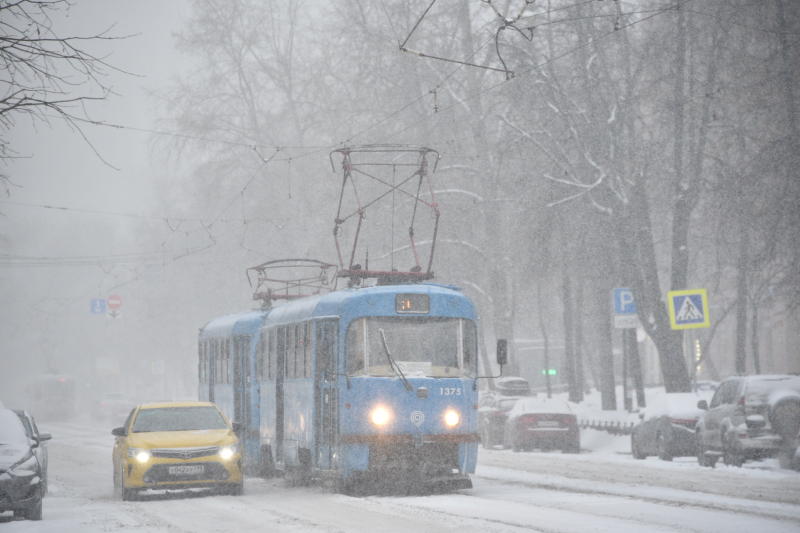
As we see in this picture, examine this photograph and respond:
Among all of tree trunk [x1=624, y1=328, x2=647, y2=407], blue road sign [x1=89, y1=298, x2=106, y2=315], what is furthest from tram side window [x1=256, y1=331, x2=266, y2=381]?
blue road sign [x1=89, y1=298, x2=106, y2=315]

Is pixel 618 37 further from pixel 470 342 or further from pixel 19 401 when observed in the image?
pixel 19 401

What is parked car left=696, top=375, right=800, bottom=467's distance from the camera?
23.2 metres

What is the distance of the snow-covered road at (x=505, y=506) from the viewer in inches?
560

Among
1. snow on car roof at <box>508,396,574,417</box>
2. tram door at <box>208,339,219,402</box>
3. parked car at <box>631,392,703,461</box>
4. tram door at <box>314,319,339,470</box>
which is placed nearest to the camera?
tram door at <box>314,319,339,470</box>

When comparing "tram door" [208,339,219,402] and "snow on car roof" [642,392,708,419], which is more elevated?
"tram door" [208,339,219,402]

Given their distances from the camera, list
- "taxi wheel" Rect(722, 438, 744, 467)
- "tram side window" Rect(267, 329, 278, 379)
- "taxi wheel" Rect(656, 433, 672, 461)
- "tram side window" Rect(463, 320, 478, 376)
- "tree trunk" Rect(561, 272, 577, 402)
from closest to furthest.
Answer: "tram side window" Rect(463, 320, 478, 376) < "tram side window" Rect(267, 329, 278, 379) < "taxi wheel" Rect(722, 438, 744, 467) < "taxi wheel" Rect(656, 433, 672, 461) < "tree trunk" Rect(561, 272, 577, 402)

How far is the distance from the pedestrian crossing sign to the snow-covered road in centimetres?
591

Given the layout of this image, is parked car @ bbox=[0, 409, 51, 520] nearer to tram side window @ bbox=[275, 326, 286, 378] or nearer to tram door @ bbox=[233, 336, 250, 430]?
tram side window @ bbox=[275, 326, 286, 378]

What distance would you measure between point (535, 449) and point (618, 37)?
35.1ft

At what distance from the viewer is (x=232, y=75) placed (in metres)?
56.5

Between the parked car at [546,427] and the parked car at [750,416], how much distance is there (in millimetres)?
8520

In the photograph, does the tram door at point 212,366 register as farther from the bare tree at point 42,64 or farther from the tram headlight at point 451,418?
the bare tree at point 42,64

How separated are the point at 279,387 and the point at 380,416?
4199 mm

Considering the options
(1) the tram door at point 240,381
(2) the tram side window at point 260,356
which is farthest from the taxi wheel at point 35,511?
(1) the tram door at point 240,381
